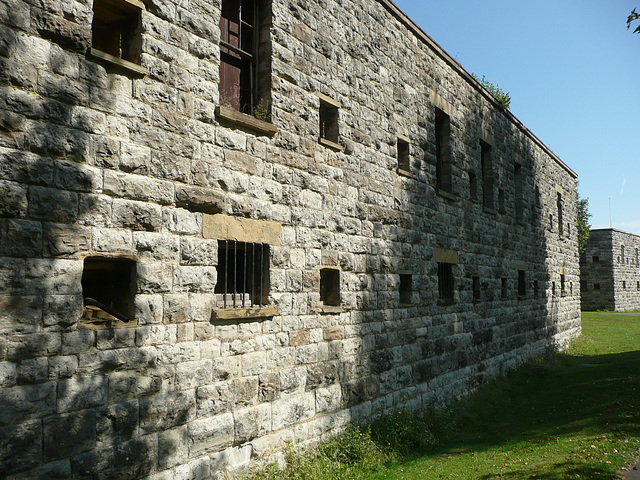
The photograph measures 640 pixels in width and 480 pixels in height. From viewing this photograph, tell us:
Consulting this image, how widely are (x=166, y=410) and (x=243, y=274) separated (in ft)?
6.26

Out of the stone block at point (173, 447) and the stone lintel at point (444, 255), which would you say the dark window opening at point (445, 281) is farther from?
the stone block at point (173, 447)

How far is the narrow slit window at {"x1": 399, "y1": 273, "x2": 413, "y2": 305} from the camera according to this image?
31.2 ft

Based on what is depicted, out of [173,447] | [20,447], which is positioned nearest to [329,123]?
[173,447]

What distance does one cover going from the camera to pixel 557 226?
21.2 meters

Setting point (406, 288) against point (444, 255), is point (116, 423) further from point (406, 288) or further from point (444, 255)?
point (444, 255)

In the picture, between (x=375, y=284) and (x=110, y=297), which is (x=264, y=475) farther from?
(x=375, y=284)

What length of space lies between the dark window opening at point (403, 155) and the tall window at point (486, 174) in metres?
5.17

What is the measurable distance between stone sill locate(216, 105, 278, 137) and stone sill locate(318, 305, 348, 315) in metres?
2.56

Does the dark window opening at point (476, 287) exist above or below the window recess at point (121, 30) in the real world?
below

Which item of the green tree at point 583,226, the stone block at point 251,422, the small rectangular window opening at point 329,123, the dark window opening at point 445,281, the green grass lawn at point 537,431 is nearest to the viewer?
the stone block at point 251,422

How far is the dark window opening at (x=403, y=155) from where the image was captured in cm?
975

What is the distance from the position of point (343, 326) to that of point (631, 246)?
47.1m

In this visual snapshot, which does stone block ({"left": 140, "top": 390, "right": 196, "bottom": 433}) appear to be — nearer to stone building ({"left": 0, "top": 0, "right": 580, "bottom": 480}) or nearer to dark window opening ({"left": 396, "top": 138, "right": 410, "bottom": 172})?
stone building ({"left": 0, "top": 0, "right": 580, "bottom": 480})

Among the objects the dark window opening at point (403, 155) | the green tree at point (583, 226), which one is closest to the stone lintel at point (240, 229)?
the dark window opening at point (403, 155)
